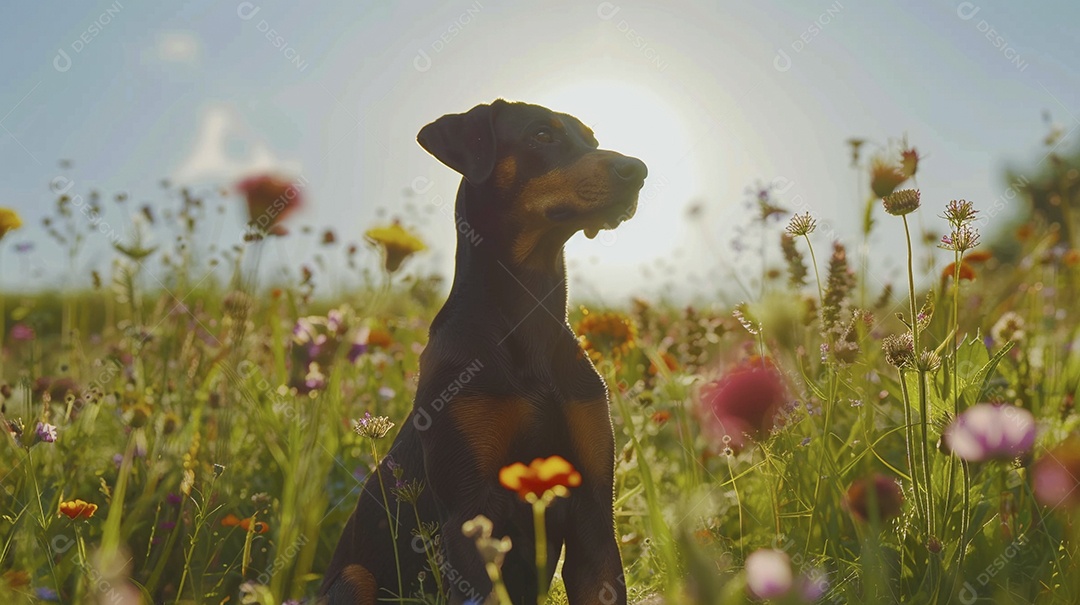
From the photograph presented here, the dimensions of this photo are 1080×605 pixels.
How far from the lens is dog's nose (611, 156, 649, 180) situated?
2.55 metres

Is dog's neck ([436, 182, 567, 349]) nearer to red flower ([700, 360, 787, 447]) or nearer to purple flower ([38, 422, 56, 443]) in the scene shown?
red flower ([700, 360, 787, 447])

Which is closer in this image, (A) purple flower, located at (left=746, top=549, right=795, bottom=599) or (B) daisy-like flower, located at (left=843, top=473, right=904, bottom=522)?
(A) purple flower, located at (left=746, top=549, right=795, bottom=599)

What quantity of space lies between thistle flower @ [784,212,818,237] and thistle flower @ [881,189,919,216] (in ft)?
0.79

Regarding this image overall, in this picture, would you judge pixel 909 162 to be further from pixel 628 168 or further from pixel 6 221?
pixel 6 221

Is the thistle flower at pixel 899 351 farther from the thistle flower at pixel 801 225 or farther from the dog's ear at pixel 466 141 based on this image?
the dog's ear at pixel 466 141

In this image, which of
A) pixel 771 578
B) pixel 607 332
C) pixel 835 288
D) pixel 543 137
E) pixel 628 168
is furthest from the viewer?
pixel 607 332

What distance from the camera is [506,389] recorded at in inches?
92.9

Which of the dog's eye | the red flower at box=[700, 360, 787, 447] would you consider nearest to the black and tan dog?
the dog's eye

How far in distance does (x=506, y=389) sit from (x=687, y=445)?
107 centimetres

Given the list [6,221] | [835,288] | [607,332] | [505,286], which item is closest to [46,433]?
[6,221]

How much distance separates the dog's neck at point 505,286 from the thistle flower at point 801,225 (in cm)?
75

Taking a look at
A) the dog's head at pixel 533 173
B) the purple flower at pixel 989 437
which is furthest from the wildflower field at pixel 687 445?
the dog's head at pixel 533 173

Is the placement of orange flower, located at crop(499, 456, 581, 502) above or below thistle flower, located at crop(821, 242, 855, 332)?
below

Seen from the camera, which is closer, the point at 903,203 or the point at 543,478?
the point at 543,478
